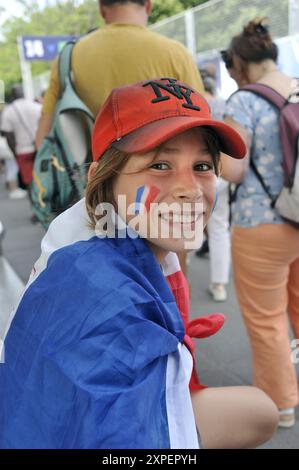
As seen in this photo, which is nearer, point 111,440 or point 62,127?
point 111,440

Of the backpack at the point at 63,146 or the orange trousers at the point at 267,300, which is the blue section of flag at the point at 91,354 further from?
the orange trousers at the point at 267,300

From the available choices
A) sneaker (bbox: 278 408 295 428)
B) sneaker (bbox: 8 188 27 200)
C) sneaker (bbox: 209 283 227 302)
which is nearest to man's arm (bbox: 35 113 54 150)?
sneaker (bbox: 278 408 295 428)

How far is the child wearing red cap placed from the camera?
2.74 feet

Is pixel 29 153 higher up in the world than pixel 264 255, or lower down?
lower down

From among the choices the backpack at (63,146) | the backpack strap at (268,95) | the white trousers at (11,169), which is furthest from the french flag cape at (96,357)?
the white trousers at (11,169)

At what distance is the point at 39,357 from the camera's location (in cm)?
90

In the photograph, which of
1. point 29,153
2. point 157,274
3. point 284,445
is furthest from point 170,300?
point 29,153

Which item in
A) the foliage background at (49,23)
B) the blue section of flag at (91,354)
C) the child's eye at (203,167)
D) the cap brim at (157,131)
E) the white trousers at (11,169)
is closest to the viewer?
the blue section of flag at (91,354)

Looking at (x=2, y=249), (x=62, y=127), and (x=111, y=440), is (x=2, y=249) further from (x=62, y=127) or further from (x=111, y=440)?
(x=111, y=440)

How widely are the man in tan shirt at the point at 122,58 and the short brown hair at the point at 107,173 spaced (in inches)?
38.2

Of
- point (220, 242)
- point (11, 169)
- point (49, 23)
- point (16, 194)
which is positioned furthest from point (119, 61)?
point (49, 23)

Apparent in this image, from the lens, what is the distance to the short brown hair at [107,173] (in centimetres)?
105

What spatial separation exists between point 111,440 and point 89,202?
0.52 meters

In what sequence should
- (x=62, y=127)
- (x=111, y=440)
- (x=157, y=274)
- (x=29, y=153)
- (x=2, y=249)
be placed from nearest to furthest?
(x=111, y=440), (x=157, y=274), (x=62, y=127), (x=2, y=249), (x=29, y=153)
